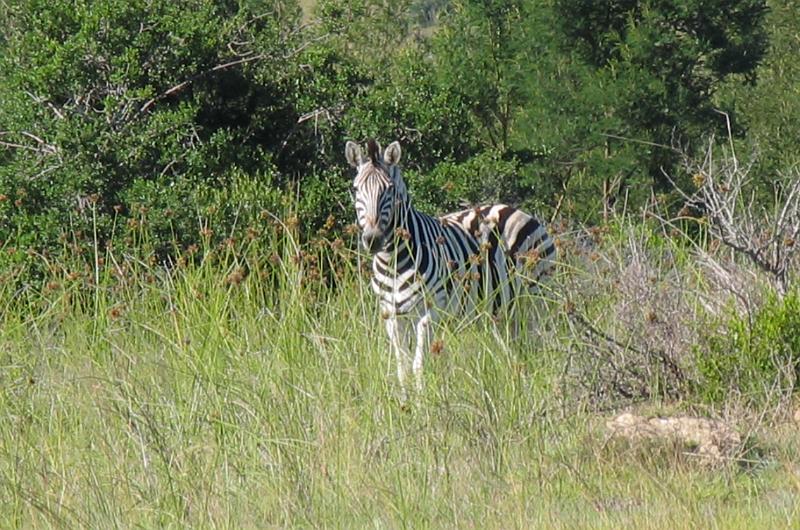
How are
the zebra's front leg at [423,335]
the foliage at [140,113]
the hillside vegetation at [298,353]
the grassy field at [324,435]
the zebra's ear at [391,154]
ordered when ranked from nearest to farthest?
the grassy field at [324,435]
the hillside vegetation at [298,353]
the zebra's front leg at [423,335]
the zebra's ear at [391,154]
the foliage at [140,113]

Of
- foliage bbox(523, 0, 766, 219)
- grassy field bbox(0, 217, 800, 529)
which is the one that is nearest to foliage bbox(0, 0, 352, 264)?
foliage bbox(523, 0, 766, 219)

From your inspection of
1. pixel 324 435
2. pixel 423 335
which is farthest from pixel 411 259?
pixel 324 435

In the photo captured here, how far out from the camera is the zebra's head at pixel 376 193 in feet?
32.6

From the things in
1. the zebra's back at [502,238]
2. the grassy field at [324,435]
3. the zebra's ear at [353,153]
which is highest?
the zebra's ear at [353,153]

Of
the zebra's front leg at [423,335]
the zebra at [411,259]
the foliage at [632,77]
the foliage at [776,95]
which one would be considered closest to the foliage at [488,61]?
the foliage at [632,77]

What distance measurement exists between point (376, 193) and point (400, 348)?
4.38 feet

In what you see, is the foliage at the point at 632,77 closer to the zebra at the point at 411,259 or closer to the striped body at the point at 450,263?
the striped body at the point at 450,263

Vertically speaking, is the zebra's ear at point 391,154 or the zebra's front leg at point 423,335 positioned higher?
the zebra's ear at point 391,154

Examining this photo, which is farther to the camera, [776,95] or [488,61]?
[776,95]

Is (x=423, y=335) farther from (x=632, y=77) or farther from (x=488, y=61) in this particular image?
(x=488, y=61)

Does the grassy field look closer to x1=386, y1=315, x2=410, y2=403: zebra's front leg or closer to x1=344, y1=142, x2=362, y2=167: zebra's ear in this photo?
x1=386, y1=315, x2=410, y2=403: zebra's front leg

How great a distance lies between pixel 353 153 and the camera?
34.6 feet

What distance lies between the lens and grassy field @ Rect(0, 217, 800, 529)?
6242 millimetres

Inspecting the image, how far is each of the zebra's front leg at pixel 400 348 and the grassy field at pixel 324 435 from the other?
0.33ft
